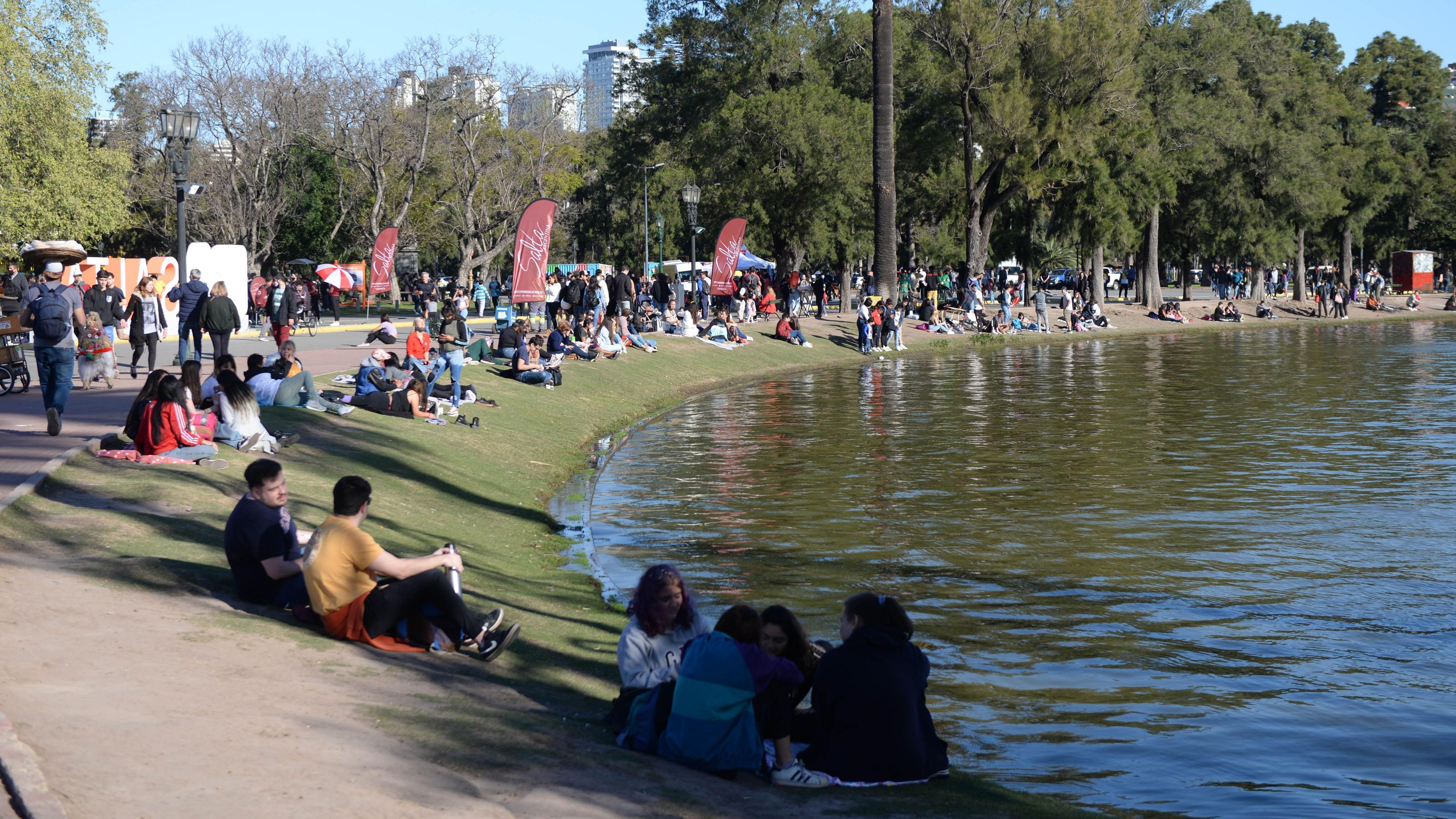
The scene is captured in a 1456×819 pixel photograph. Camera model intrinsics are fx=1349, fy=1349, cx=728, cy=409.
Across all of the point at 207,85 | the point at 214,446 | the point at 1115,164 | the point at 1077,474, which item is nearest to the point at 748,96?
Answer: the point at 1115,164

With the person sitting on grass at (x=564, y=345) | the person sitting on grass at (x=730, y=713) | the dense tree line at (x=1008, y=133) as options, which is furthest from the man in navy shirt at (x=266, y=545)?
the dense tree line at (x=1008, y=133)

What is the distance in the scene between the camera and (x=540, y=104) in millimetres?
68438

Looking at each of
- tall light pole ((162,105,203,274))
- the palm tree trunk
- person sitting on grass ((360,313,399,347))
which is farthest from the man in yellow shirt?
the palm tree trunk

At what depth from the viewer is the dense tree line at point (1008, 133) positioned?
52.7m

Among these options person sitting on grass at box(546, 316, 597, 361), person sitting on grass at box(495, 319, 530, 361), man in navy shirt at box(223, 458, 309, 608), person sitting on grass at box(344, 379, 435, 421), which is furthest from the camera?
Result: person sitting on grass at box(546, 316, 597, 361)

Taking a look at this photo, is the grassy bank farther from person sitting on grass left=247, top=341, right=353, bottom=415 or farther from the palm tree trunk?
the palm tree trunk

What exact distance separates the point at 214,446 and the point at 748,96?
4418cm

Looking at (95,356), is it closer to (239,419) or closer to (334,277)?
(239,419)

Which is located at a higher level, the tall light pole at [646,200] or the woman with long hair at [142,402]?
the tall light pole at [646,200]

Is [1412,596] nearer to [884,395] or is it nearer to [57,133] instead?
[884,395]

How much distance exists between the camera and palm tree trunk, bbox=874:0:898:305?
146 feet

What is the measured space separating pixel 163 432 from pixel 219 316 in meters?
8.19

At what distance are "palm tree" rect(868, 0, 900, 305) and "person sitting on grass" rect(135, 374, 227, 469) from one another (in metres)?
33.1

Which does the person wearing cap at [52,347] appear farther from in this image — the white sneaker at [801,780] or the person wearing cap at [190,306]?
the white sneaker at [801,780]
